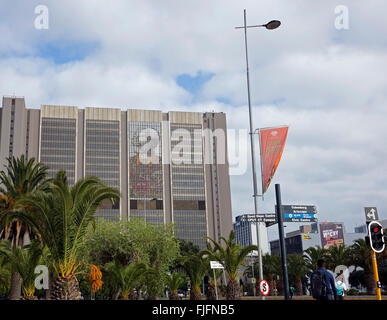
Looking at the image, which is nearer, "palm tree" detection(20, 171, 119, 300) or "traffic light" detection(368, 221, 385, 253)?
"traffic light" detection(368, 221, 385, 253)

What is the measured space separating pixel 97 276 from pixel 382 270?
2363 inches

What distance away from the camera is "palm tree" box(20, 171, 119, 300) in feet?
60.6

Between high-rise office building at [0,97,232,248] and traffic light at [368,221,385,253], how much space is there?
121965mm

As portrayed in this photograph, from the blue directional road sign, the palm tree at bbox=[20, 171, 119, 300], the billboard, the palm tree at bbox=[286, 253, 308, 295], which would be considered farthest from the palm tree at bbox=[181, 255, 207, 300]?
the billboard

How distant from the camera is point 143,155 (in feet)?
A: 467

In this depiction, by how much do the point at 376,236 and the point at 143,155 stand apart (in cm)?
13222

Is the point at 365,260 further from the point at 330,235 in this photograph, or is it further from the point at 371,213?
the point at 330,235

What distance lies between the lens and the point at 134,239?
124ft

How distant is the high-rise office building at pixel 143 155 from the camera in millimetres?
135500

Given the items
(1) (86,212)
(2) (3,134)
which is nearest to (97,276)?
(1) (86,212)

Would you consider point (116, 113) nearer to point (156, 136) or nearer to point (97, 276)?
point (156, 136)

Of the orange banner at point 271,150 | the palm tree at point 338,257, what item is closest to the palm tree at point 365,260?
the palm tree at point 338,257

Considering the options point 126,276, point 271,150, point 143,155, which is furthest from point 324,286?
point 143,155

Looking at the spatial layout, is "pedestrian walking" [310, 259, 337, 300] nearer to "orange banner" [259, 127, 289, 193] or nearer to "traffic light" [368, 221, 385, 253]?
"traffic light" [368, 221, 385, 253]
